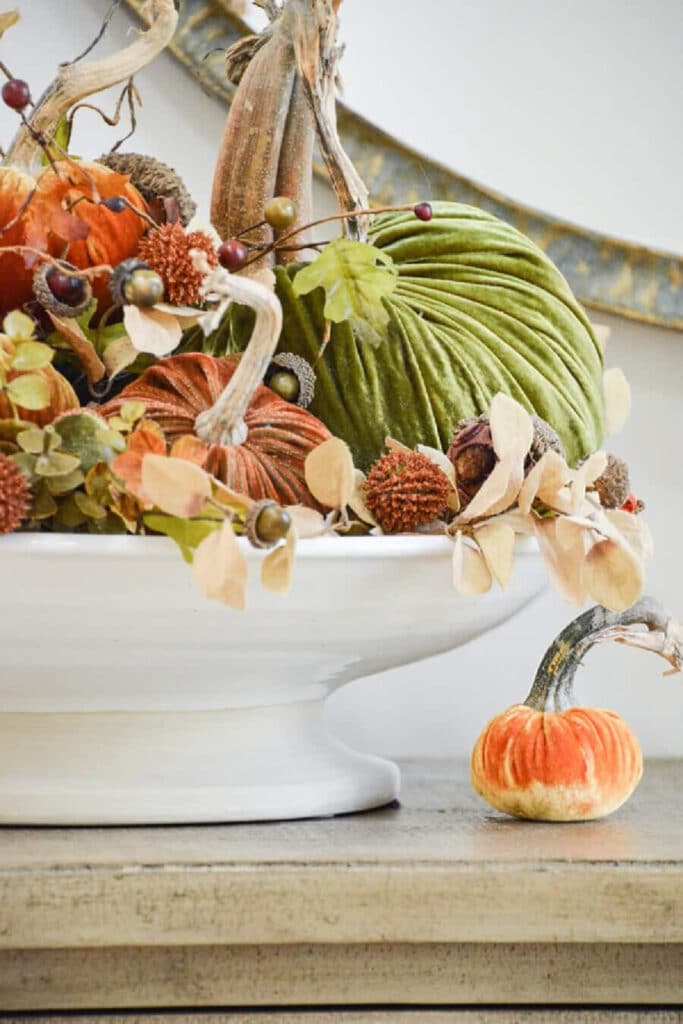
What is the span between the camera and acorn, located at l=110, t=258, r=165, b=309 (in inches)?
16.8

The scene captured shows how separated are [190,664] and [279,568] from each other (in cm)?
7

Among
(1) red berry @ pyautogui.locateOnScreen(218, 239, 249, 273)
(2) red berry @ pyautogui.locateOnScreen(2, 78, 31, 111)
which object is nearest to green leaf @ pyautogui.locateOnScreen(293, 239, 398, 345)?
(1) red berry @ pyautogui.locateOnScreen(218, 239, 249, 273)

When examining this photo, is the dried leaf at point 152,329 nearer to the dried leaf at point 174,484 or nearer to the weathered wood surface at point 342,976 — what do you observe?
the dried leaf at point 174,484

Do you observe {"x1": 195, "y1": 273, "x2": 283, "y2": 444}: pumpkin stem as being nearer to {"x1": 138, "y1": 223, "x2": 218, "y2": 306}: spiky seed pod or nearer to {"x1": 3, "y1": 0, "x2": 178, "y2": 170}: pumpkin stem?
{"x1": 138, "y1": 223, "x2": 218, "y2": 306}: spiky seed pod

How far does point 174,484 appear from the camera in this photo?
414 mm

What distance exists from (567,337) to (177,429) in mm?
200

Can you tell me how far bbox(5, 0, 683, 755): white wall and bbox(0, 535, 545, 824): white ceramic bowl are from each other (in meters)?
0.31

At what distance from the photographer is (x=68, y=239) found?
0.47m

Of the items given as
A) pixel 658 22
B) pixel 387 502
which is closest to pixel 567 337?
pixel 387 502

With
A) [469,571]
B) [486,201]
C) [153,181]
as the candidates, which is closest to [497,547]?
[469,571]

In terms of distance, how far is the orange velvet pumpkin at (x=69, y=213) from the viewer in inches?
19.3

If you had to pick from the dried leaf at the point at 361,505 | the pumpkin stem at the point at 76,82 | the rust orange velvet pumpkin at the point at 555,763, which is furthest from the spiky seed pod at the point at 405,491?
the pumpkin stem at the point at 76,82

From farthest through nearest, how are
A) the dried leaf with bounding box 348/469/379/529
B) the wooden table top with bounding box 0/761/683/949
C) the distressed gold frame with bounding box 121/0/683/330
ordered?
the distressed gold frame with bounding box 121/0/683/330 → the dried leaf with bounding box 348/469/379/529 → the wooden table top with bounding box 0/761/683/949

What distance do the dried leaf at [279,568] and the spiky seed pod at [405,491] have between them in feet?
0.26
